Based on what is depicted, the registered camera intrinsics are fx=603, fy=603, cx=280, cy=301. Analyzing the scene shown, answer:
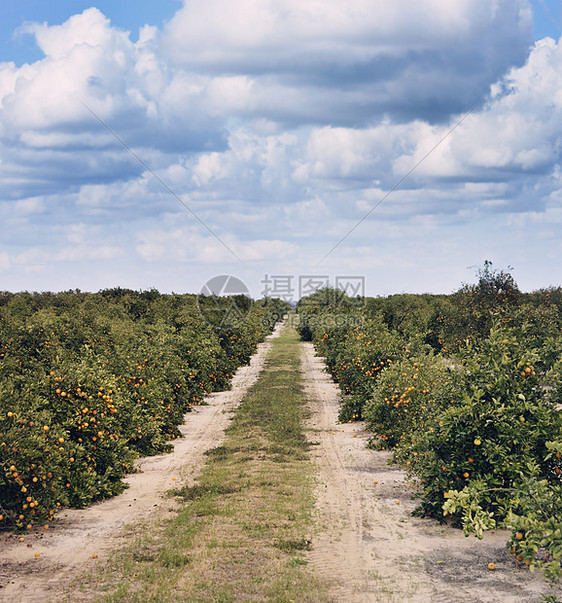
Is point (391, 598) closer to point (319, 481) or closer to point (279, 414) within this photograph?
point (319, 481)

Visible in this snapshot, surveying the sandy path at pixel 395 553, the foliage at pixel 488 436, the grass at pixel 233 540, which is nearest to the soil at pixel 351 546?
the sandy path at pixel 395 553

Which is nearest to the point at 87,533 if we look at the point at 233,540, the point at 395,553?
the point at 233,540

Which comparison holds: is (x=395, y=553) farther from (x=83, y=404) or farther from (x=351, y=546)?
(x=83, y=404)

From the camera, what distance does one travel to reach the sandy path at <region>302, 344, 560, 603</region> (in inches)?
→ 298

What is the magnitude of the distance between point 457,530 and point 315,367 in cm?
2611

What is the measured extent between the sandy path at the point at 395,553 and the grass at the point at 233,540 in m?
0.37

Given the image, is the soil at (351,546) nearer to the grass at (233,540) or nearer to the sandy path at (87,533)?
the sandy path at (87,533)

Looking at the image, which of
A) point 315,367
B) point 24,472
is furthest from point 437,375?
point 315,367

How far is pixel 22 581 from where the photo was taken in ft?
26.0

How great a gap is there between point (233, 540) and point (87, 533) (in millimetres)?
2438

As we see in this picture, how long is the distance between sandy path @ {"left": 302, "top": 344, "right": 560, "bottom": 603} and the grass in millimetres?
372

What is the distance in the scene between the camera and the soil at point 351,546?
301 inches

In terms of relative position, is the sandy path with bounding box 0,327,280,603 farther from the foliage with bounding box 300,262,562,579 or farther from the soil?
the foliage with bounding box 300,262,562,579

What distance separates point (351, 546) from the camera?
9.01 meters
